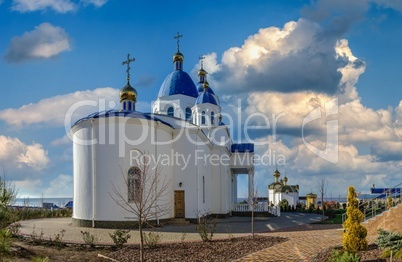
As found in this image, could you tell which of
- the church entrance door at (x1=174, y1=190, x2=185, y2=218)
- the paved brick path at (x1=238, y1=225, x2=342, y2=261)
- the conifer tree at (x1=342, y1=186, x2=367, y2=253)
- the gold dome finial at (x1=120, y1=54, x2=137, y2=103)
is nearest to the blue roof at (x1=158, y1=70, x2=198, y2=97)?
the gold dome finial at (x1=120, y1=54, x2=137, y2=103)

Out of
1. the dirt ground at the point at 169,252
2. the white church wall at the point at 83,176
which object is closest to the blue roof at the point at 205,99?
the white church wall at the point at 83,176

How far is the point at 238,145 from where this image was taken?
35.5 m

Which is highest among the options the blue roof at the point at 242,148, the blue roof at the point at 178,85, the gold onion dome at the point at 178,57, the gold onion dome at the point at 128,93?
the gold onion dome at the point at 178,57

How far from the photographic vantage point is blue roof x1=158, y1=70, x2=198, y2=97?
108 ft

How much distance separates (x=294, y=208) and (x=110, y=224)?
27.7 metres

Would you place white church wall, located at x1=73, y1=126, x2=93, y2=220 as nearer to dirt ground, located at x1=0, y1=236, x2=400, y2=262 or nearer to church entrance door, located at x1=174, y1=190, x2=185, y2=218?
church entrance door, located at x1=174, y1=190, x2=185, y2=218

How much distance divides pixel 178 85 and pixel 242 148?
27.4ft

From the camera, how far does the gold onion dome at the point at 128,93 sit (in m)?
24.1

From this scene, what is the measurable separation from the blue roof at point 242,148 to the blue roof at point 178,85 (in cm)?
615

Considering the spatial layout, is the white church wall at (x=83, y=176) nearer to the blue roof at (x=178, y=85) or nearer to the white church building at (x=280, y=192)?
the blue roof at (x=178, y=85)

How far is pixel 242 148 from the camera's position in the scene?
115 feet

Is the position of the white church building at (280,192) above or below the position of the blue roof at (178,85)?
below

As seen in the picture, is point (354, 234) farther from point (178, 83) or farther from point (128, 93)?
point (178, 83)

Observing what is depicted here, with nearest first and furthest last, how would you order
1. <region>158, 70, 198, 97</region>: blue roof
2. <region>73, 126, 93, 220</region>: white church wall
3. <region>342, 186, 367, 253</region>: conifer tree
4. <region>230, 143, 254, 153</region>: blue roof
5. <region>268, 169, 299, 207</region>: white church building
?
1. <region>342, 186, 367, 253</region>: conifer tree
2. <region>73, 126, 93, 220</region>: white church wall
3. <region>158, 70, 198, 97</region>: blue roof
4. <region>230, 143, 254, 153</region>: blue roof
5. <region>268, 169, 299, 207</region>: white church building
